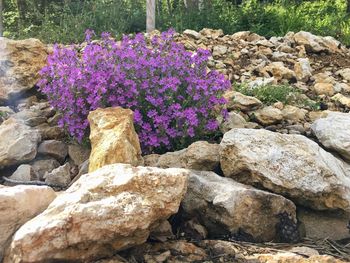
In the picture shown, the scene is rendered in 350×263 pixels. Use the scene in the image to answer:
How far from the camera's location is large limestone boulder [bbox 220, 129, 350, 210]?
349 cm

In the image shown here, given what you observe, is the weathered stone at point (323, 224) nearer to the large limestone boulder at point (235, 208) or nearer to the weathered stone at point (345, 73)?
the large limestone boulder at point (235, 208)

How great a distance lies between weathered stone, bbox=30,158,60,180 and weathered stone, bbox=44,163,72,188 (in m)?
0.23

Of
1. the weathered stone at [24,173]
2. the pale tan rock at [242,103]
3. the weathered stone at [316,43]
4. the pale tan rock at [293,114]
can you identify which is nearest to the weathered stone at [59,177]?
the weathered stone at [24,173]

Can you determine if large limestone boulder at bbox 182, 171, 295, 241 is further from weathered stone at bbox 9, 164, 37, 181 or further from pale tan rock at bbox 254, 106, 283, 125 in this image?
pale tan rock at bbox 254, 106, 283, 125

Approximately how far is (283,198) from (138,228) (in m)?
1.05

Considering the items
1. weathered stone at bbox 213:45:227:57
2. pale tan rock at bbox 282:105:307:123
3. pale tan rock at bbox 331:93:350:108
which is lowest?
pale tan rock at bbox 331:93:350:108

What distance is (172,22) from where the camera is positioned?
9.56 meters

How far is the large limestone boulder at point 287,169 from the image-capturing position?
138 inches

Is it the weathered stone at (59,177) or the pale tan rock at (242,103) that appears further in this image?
the pale tan rock at (242,103)

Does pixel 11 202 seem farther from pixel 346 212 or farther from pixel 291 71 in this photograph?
pixel 291 71

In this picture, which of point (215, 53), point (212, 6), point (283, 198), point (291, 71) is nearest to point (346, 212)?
point (283, 198)

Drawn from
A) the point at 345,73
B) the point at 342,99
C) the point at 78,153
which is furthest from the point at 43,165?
the point at 345,73

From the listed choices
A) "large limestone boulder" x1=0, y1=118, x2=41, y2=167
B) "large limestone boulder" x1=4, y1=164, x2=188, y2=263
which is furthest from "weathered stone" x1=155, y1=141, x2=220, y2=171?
"large limestone boulder" x1=0, y1=118, x2=41, y2=167

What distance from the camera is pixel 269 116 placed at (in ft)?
16.1
